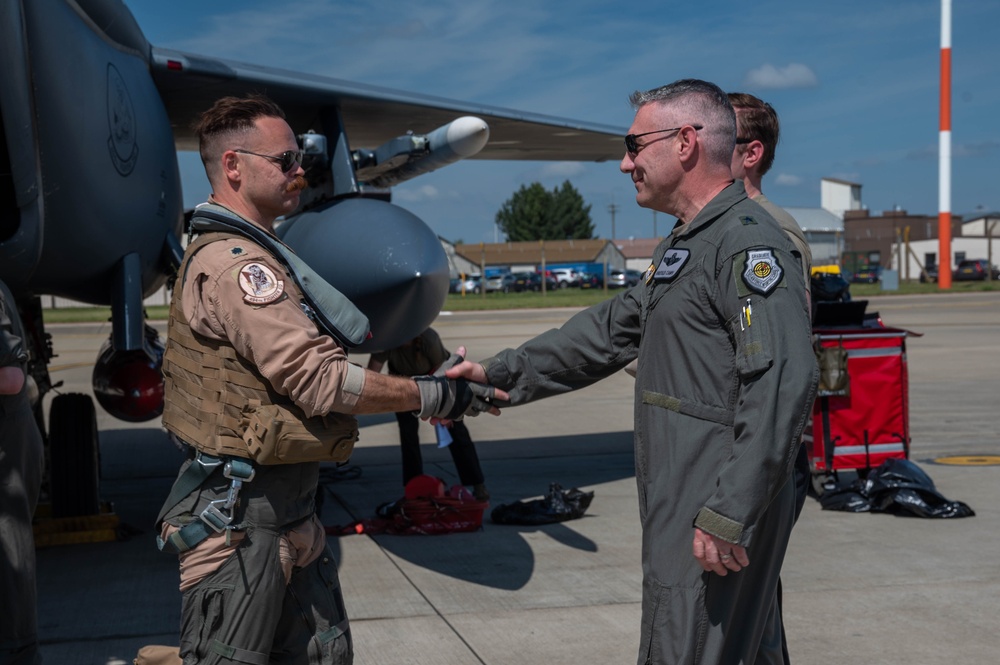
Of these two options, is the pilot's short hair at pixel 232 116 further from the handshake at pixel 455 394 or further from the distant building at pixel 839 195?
the distant building at pixel 839 195

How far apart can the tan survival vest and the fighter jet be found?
2437mm

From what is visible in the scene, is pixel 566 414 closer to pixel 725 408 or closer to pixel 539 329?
pixel 725 408

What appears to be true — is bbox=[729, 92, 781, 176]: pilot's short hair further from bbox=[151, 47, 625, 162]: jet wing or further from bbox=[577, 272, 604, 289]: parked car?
bbox=[577, 272, 604, 289]: parked car

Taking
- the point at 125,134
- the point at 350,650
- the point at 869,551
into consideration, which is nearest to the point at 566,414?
the point at 869,551

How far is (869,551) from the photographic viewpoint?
589 cm

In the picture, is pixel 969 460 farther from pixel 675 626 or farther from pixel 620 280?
pixel 620 280

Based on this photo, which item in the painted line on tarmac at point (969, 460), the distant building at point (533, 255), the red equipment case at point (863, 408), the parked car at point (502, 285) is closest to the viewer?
the red equipment case at point (863, 408)

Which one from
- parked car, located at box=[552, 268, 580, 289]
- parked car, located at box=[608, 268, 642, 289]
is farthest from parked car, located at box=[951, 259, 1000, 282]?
parked car, located at box=[552, 268, 580, 289]

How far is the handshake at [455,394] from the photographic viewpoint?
9.73 ft

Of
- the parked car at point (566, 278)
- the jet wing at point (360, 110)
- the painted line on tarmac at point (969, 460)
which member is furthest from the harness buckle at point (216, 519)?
the parked car at point (566, 278)

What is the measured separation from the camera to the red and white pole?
4162 cm

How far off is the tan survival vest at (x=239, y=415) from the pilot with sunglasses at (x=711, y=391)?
34.3 inches

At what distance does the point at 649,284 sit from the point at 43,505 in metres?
5.49

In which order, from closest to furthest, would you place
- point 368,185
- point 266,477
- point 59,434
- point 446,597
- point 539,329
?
point 266,477 < point 446,597 < point 59,434 < point 368,185 < point 539,329
